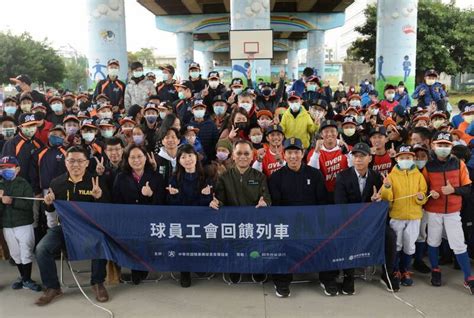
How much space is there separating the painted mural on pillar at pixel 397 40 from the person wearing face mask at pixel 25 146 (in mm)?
14139

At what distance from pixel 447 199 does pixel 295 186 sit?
170 cm

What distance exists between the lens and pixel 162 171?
5.27 meters

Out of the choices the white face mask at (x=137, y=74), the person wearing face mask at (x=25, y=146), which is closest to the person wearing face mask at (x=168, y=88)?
the white face mask at (x=137, y=74)

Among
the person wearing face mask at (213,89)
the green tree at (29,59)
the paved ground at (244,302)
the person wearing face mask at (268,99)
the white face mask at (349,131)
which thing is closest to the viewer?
the paved ground at (244,302)

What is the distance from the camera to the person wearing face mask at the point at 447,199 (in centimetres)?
468

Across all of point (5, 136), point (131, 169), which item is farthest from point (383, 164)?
point (5, 136)

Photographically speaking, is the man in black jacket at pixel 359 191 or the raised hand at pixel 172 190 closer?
the man in black jacket at pixel 359 191

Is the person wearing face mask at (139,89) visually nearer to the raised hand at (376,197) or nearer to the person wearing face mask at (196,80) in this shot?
the person wearing face mask at (196,80)

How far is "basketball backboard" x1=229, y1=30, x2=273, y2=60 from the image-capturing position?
12906 millimetres

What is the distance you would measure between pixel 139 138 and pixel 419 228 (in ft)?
12.4

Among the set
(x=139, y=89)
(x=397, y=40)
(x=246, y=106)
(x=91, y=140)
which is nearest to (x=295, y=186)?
(x=246, y=106)

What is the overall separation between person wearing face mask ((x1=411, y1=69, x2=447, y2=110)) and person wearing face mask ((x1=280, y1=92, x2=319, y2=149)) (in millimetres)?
4768

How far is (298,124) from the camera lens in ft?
21.9

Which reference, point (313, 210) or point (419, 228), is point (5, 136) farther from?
point (419, 228)
